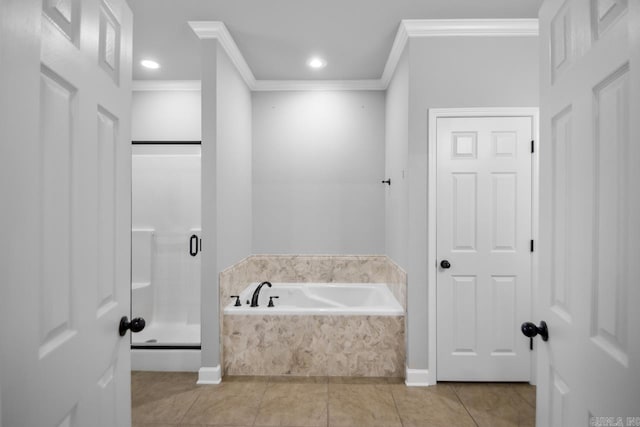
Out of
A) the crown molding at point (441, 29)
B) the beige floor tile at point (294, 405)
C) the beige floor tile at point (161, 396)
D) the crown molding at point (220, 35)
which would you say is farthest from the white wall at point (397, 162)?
the beige floor tile at point (161, 396)

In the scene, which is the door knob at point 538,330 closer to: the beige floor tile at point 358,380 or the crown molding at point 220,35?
the beige floor tile at point 358,380

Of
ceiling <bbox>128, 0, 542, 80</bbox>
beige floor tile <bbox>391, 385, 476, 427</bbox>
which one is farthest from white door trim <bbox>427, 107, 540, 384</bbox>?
ceiling <bbox>128, 0, 542, 80</bbox>

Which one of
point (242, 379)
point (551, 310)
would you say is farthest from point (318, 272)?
point (551, 310)

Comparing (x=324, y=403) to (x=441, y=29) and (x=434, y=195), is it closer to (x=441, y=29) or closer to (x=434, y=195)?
(x=434, y=195)

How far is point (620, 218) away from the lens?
83 cm

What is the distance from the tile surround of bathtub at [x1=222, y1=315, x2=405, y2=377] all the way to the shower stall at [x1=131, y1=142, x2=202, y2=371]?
37.6 inches

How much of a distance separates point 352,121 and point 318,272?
5.69ft

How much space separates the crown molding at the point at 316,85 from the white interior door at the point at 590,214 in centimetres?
279

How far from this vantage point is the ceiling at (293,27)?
2518 mm

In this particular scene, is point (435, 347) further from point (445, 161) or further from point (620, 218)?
point (620, 218)

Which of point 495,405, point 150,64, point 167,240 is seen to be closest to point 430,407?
point 495,405

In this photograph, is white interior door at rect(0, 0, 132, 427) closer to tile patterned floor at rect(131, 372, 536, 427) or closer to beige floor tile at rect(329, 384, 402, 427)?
tile patterned floor at rect(131, 372, 536, 427)

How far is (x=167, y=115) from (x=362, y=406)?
132 inches

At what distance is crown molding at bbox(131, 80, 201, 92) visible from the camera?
12.5 feet
